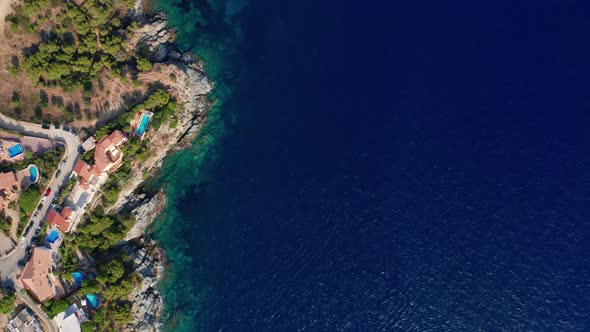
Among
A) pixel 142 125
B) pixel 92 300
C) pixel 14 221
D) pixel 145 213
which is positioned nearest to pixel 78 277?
pixel 92 300

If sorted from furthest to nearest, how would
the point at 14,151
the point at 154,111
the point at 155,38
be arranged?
the point at 155,38
the point at 154,111
the point at 14,151

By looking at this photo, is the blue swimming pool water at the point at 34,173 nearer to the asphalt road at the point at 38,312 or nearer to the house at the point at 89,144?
the house at the point at 89,144

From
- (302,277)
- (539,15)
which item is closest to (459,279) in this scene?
(302,277)

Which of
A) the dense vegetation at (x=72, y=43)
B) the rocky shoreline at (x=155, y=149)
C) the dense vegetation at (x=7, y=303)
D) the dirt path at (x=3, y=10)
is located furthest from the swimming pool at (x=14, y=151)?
the dense vegetation at (x=7, y=303)

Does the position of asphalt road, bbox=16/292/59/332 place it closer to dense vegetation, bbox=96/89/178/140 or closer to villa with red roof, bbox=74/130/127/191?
villa with red roof, bbox=74/130/127/191

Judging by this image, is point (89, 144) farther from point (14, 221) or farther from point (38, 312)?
point (38, 312)

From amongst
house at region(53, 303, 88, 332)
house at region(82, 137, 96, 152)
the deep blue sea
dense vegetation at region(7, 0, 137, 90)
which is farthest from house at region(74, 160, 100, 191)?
house at region(53, 303, 88, 332)
